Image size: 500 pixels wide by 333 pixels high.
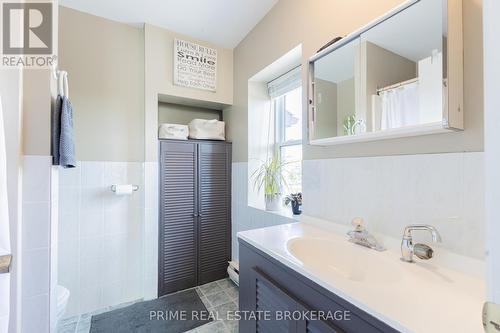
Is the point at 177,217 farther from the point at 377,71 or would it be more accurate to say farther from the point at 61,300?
the point at 377,71

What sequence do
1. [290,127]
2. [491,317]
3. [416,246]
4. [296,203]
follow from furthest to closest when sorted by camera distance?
[290,127], [296,203], [416,246], [491,317]

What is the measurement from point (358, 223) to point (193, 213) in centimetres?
164

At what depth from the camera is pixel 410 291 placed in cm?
71

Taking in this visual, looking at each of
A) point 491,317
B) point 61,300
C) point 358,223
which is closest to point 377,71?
point 358,223

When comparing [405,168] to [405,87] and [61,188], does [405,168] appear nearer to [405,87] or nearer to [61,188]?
[405,87]

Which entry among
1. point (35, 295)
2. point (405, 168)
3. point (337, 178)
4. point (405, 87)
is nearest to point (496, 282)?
point (405, 168)

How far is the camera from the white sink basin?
3.07 ft

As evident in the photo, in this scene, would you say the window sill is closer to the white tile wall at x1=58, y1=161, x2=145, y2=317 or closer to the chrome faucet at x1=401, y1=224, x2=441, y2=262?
the chrome faucet at x1=401, y1=224, x2=441, y2=262

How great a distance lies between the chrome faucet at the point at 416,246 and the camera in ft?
2.74

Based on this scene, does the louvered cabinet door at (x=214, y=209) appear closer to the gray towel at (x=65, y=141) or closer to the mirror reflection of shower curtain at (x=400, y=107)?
the gray towel at (x=65, y=141)

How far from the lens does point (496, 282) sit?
330 mm

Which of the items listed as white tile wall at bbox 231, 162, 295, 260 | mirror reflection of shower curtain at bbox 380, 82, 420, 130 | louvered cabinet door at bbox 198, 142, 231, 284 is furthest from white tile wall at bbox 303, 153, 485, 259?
louvered cabinet door at bbox 198, 142, 231, 284

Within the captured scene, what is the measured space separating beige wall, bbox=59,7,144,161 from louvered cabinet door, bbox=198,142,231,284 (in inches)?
25.1

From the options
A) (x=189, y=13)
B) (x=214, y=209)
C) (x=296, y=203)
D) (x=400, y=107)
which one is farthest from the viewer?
(x=214, y=209)
